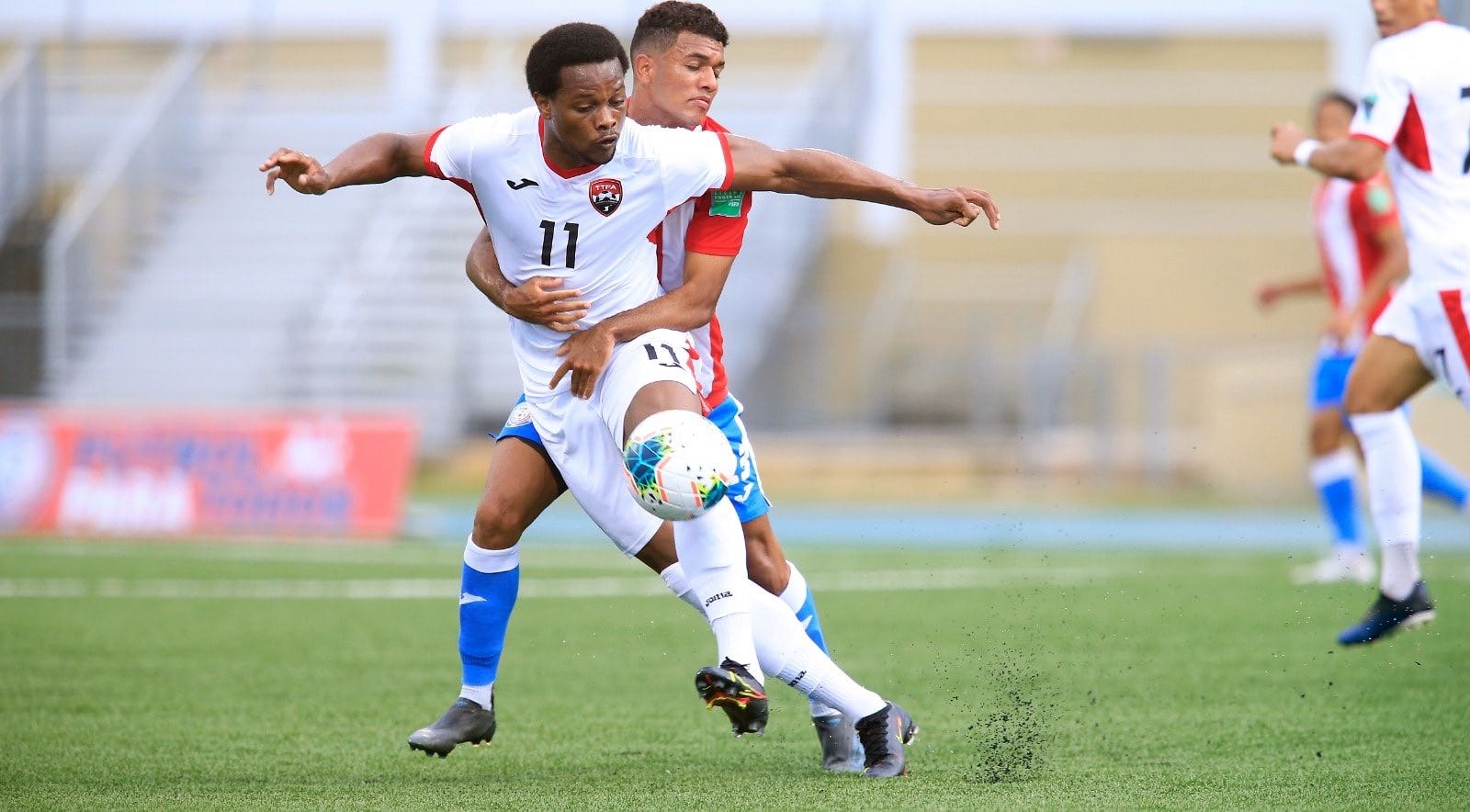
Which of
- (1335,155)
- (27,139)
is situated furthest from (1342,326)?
(27,139)

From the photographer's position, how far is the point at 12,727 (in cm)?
591

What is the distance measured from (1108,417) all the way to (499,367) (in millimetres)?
7040

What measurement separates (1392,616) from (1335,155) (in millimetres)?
1817

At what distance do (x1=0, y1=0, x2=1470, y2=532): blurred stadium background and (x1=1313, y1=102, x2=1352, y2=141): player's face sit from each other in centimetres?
950

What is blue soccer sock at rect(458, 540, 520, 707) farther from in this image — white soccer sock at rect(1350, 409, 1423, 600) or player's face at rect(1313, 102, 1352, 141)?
player's face at rect(1313, 102, 1352, 141)

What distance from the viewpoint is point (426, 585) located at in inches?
427

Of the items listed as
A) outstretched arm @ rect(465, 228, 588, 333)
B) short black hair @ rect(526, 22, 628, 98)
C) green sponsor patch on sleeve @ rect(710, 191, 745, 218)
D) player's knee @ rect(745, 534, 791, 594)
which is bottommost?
player's knee @ rect(745, 534, 791, 594)

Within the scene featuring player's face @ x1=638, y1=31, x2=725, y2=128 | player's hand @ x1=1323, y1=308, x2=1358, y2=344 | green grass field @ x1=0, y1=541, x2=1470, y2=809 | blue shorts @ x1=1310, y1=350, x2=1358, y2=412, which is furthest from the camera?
blue shorts @ x1=1310, y1=350, x2=1358, y2=412

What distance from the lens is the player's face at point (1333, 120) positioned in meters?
9.65

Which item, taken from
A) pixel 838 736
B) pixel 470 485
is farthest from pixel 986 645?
pixel 470 485

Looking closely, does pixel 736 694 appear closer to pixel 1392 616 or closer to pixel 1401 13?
pixel 1392 616

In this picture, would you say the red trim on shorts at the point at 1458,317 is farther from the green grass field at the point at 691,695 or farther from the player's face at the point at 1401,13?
the green grass field at the point at 691,695

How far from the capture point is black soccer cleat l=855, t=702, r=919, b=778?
16.8ft

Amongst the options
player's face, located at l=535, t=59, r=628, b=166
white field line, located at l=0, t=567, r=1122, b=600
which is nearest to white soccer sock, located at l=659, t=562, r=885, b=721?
A: player's face, located at l=535, t=59, r=628, b=166
